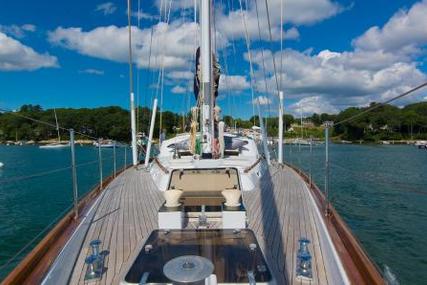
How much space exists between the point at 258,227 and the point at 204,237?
1.13m

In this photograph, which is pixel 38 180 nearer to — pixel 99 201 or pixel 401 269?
pixel 99 201

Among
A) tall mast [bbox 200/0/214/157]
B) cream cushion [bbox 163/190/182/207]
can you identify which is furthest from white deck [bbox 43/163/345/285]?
tall mast [bbox 200/0/214/157]

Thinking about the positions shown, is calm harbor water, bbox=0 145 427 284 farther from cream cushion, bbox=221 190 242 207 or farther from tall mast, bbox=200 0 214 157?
tall mast, bbox=200 0 214 157

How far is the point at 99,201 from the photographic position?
5.54m

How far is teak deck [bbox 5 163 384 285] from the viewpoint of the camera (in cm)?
295

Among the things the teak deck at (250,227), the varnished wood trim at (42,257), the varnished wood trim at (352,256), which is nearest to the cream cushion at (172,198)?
the teak deck at (250,227)

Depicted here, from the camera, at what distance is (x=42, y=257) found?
10.3 feet

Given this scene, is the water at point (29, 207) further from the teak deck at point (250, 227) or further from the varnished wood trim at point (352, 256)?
the varnished wood trim at point (352, 256)

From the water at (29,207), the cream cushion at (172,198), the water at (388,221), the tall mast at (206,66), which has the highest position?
the tall mast at (206,66)

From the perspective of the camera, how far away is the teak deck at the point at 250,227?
295 centimetres

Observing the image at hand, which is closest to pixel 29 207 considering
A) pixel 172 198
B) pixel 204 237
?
pixel 172 198

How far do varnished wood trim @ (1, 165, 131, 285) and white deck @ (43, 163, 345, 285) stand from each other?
0.57 feet

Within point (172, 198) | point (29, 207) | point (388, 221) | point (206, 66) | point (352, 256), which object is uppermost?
point (206, 66)

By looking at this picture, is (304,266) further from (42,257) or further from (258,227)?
(42,257)
